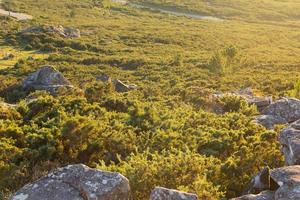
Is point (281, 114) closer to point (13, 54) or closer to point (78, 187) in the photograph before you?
point (78, 187)

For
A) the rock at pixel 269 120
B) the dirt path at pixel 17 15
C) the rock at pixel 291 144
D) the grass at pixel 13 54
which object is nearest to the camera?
the rock at pixel 291 144

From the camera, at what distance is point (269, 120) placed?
19125mm

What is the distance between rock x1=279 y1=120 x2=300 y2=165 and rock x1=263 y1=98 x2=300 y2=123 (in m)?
6.97

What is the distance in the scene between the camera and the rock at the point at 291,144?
11477 mm

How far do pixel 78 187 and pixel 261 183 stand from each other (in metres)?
4.33

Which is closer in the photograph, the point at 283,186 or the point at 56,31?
the point at 283,186

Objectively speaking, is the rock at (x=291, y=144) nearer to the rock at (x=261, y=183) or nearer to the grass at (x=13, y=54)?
the rock at (x=261, y=183)

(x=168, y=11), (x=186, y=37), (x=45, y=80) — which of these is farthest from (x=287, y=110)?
(x=168, y=11)

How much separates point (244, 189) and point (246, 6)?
135 metres

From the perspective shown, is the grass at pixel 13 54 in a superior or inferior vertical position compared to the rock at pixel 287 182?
inferior

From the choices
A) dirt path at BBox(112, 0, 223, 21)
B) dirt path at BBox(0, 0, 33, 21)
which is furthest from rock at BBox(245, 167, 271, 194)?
dirt path at BBox(112, 0, 223, 21)

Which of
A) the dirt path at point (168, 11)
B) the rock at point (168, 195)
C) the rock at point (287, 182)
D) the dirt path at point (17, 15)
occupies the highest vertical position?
the rock at point (287, 182)

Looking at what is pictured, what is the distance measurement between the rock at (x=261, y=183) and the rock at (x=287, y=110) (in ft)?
30.7

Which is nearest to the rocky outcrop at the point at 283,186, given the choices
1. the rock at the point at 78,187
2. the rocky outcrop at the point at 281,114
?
the rock at the point at 78,187
